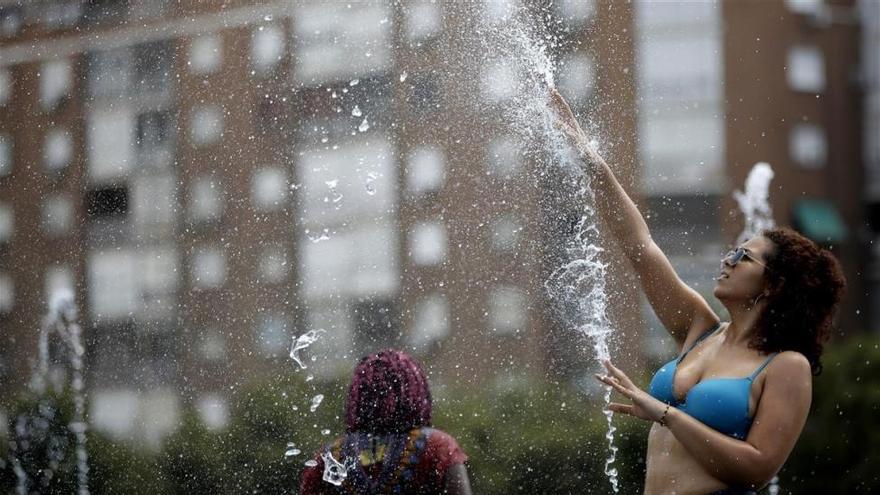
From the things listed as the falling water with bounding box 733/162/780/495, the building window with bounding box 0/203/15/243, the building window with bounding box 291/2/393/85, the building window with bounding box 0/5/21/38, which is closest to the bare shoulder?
the building window with bounding box 291/2/393/85

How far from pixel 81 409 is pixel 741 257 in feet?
11.9

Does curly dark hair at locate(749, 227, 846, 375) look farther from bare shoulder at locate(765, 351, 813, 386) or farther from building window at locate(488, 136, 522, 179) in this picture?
building window at locate(488, 136, 522, 179)

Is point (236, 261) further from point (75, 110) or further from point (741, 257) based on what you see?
point (741, 257)

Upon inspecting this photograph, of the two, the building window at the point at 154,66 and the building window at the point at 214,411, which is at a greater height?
the building window at the point at 154,66

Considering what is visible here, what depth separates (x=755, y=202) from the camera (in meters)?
12.1

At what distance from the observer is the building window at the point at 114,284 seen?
5578mm

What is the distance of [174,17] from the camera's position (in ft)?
19.9

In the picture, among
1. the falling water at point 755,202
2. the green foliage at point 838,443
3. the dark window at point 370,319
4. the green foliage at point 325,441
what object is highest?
the dark window at point 370,319

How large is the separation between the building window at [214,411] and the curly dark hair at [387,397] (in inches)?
73.7

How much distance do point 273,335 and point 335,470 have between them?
7.80 feet

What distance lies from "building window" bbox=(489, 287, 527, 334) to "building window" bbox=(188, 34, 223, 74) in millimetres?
1759

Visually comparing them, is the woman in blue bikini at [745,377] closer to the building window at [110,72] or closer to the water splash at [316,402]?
the water splash at [316,402]

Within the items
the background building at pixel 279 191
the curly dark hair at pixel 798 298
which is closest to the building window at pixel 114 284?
the background building at pixel 279 191

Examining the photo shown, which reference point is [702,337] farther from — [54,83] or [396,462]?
[54,83]
